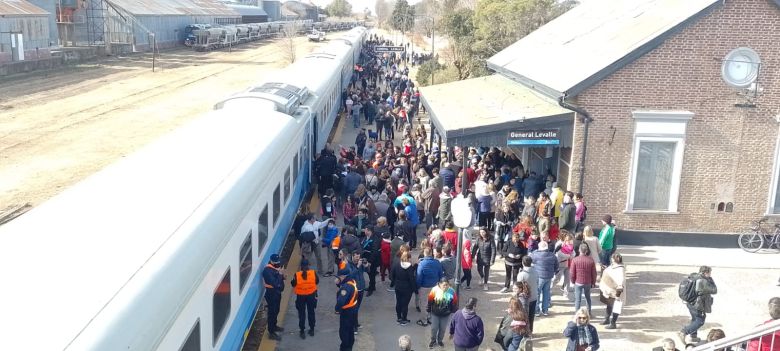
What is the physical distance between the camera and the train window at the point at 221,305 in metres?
7.24

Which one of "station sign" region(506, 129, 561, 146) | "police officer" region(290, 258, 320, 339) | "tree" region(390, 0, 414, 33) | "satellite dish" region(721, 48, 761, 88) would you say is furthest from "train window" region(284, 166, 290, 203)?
"tree" region(390, 0, 414, 33)

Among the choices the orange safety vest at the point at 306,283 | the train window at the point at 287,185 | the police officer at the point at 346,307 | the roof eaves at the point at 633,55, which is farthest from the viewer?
the roof eaves at the point at 633,55

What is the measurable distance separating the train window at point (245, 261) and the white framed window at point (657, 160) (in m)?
8.89

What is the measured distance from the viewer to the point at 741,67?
46.5 feet

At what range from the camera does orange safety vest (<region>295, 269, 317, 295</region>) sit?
9828mm

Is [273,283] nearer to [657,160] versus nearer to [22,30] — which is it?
[657,160]

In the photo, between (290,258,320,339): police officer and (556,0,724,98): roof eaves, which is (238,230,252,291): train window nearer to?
(290,258,320,339): police officer

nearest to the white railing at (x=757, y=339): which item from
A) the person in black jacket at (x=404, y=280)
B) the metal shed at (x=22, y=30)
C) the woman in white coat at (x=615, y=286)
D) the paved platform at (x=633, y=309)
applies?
the woman in white coat at (x=615, y=286)

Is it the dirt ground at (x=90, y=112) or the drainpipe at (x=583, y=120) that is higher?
the drainpipe at (x=583, y=120)

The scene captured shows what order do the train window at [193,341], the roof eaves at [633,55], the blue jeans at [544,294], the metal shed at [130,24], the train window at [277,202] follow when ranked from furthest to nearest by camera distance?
the metal shed at [130,24], the roof eaves at [633,55], the train window at [277,202], the blue jeans at [544,294], the train window at [193,341]

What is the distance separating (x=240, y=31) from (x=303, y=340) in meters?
76.6

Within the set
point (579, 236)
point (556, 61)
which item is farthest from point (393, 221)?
point (556, 61)

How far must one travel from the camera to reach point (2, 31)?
39.3 meters

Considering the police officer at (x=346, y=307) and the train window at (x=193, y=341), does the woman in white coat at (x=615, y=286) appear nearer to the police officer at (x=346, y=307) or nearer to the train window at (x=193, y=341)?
the police officer at (x=346, y=307)
